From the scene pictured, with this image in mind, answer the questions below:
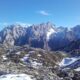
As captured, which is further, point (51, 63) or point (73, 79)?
point (51, 63)

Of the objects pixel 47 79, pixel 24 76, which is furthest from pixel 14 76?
pixel 47 79

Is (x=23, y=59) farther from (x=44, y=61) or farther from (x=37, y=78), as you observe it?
(x=37, y=78)

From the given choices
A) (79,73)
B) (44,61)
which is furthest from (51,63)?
(79,73)

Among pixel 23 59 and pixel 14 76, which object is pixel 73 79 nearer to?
pixel 14 76

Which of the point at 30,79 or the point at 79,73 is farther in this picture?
the point at 79,73

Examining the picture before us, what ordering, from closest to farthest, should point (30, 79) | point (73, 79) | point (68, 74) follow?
point (30, 79) < point (73, 79) < point (68, 74)

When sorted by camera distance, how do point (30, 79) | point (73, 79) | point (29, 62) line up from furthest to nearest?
point (29, 62)
point (73, 79)
point (30, 79)

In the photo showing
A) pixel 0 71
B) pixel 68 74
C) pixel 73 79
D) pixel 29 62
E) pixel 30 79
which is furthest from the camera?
pixel 29 62

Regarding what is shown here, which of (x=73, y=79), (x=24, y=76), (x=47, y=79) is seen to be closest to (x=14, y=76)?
(x=24, y=76)

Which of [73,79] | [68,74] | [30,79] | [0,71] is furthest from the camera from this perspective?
[68,74]
